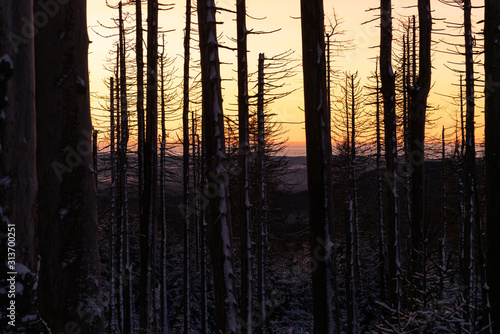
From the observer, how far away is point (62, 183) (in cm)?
471

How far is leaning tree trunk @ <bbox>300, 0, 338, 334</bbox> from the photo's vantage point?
705cm

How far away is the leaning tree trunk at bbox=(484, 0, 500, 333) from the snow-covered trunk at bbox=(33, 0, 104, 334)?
15.9 ft

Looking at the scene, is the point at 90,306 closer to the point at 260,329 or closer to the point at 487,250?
the point at 487,250

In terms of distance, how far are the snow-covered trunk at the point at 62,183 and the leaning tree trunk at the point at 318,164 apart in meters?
3.56

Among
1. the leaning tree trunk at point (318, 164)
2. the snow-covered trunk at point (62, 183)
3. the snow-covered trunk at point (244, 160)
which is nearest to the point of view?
the snow-covered trunk at point (62, 183)

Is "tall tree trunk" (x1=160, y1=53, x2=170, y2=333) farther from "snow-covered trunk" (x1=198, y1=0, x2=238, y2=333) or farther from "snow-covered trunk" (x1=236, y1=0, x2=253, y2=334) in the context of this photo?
"snow-covered trunk" (x1=198, y1=0, x2=238, y2=333)

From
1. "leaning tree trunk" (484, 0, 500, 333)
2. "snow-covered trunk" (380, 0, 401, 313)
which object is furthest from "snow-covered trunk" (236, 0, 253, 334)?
"leaning tree trunk" (484, 0, 500, 333)

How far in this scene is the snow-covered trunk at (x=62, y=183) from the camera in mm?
4684

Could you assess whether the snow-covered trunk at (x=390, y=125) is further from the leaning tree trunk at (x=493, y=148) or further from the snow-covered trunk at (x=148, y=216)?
the snow-covered trunk at (x=148, y=216)

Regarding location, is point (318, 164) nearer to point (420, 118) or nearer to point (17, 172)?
point (420, 118)

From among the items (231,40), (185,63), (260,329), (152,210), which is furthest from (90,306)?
(260,329)

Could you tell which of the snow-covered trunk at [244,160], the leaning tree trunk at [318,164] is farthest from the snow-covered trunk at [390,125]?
the leaning tree trunk at [318,164]

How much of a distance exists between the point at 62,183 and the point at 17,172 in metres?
1.23

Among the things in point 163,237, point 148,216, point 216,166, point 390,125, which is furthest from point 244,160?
point 163,237
